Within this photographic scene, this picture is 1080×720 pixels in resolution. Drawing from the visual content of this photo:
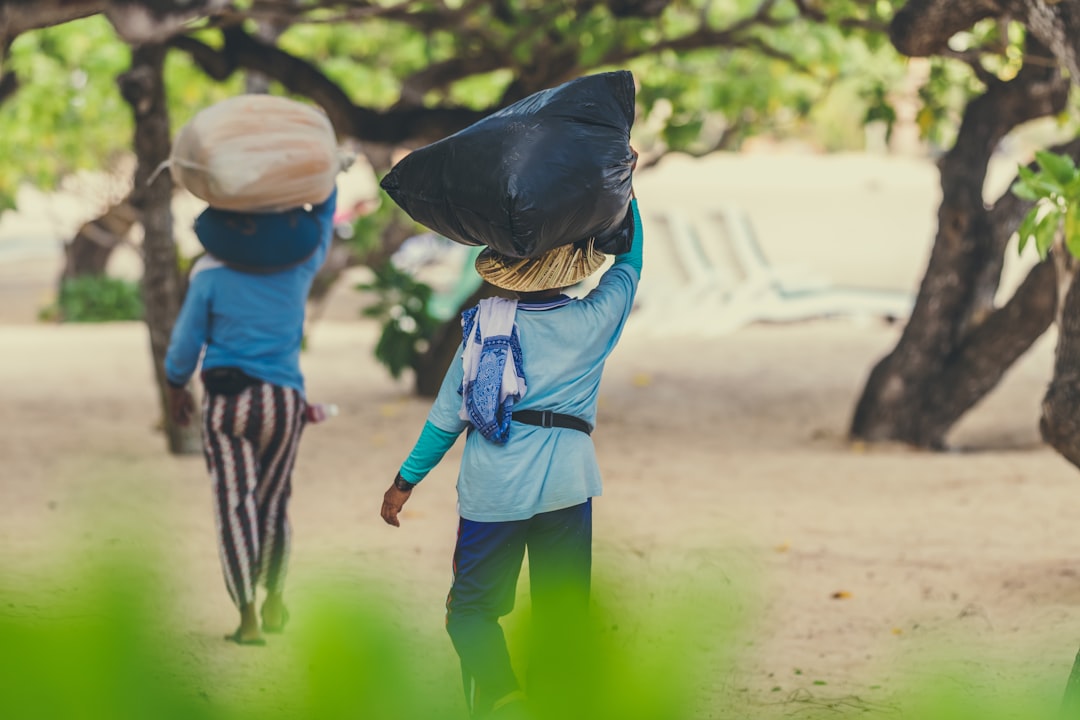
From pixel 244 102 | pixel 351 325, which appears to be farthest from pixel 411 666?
pixel 351 325

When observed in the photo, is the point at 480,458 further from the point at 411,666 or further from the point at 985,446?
the point at 985,446

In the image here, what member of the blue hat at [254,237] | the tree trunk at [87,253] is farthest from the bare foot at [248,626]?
the tree trunk at [87,253]

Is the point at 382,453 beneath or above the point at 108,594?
beneath

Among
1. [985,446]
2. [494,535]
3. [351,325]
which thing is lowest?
[351,325]

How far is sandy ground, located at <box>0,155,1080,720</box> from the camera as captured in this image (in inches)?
55.1

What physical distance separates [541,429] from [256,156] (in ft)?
5.23

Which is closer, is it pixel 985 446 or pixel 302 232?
pixel 302 232

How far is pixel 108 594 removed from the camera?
956 mm

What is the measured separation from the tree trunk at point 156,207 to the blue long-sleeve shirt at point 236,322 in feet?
11.5

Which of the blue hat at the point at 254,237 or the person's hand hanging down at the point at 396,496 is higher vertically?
the blue hat at the point at 254,237

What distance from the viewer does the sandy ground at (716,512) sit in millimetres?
1399

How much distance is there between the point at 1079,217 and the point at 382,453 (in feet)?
17.6

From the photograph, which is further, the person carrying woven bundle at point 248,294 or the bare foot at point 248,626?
the bare foot at point 248,626

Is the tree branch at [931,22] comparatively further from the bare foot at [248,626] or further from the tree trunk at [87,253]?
the tree trunk at [87,253]
